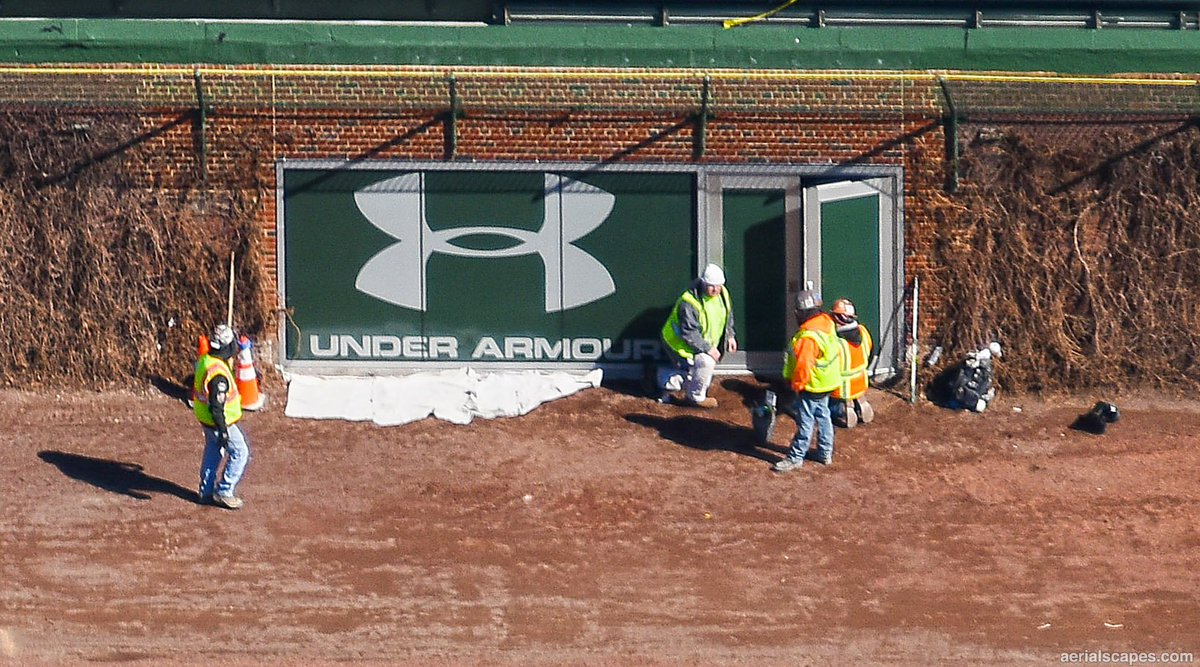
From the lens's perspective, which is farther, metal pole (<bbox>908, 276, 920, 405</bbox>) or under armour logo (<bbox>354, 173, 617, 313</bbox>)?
under armour logo (<bbox>354, 173, 617, 313</bbox>)

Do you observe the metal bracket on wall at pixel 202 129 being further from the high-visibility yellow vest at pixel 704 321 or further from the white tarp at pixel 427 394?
the high-visibility yellow vest at pixel 704 321

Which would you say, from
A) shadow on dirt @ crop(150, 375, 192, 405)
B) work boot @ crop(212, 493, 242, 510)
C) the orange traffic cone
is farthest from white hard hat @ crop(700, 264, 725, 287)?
shadow on dirt @ crop(150, 375, 192, 405)

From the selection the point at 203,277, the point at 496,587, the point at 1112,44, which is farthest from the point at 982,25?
the point at 496,587

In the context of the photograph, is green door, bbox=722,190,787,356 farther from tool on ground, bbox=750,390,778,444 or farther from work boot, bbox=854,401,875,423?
tool on ground, bbox=750,390,778,444

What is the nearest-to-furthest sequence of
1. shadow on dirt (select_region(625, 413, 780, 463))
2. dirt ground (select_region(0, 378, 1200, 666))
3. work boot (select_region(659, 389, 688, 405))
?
dirt ground (select_region(0, 378, 1200, 666)), shadow on dirt (select_region(625, 413, 780, 463)), work boot (select_region(659, 389, 688, 405))

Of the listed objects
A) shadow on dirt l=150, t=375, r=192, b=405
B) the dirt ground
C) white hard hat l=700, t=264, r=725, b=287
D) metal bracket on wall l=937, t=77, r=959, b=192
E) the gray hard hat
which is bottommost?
the dirt ground

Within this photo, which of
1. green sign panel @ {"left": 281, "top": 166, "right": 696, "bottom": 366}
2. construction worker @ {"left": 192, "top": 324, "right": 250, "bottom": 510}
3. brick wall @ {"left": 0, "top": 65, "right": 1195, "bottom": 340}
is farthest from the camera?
green sign panel @ {"left": 281, "top": 166, "right": 696, "bottom": 366}

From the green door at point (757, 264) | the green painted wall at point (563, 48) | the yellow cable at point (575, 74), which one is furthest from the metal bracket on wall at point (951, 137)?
the green door at point (757, 264)

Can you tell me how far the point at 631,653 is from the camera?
10.9 m

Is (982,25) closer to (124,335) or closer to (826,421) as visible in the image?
(826,421)

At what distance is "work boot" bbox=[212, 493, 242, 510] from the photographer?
13.0 meters

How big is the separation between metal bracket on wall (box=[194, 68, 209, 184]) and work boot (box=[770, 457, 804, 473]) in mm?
6481

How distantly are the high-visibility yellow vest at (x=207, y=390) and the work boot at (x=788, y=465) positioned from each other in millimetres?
4798

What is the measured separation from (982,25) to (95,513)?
44.7 feet
